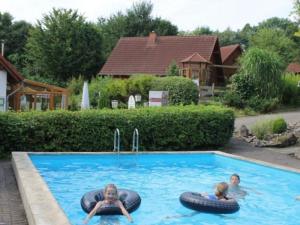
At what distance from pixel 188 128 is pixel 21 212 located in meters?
11.3

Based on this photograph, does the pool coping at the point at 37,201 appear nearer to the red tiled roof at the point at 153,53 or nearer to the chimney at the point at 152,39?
the red tiled roof at the point at 153,53

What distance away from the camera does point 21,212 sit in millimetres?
9805

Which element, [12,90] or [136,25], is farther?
[136,25]

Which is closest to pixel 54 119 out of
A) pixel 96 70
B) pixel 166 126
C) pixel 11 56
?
pixel 166 126

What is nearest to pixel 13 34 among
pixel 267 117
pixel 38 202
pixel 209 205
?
pixel 267 117

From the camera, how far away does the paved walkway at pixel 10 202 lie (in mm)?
9172

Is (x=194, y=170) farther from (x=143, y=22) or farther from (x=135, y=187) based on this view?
(x=143, y=22)

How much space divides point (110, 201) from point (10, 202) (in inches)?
92.3

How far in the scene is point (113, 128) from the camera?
749 inches

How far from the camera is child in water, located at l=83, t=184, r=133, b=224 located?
9.48 metres

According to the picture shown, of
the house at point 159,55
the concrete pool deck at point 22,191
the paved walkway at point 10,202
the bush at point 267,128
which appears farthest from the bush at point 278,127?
the house at point 159,55

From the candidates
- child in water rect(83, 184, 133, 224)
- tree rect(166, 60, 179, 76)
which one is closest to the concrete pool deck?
child in water rect(83, 184, 133, 224)

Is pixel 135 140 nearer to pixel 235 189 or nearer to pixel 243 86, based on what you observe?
pixel 235 189

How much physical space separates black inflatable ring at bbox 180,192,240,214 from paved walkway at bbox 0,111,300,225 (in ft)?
11.2
